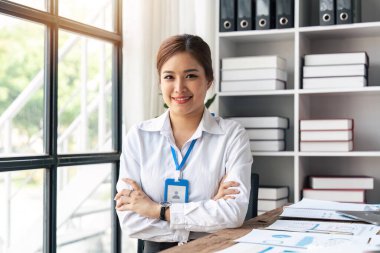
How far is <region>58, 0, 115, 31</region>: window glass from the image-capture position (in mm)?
3344

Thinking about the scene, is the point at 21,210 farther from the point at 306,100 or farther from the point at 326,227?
the point at 326,227

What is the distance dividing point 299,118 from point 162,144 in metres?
1.49

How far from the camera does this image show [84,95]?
3.73 m

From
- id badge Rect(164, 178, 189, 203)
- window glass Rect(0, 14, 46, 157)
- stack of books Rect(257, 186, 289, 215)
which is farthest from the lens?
stack of books Rect(257, 186, 289, 215)

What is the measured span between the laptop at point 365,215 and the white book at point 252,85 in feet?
5.08

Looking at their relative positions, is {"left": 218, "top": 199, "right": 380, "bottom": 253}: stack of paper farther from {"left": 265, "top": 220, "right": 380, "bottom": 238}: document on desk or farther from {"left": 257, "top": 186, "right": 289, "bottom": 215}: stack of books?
{"left": 257, "top": 186, "right": 289, "bottom": 215}: stack of books

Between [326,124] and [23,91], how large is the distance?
1716 mm

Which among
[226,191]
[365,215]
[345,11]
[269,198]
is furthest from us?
[269,198]

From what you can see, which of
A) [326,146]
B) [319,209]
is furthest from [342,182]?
[319,209]

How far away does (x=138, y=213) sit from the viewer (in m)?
2.06

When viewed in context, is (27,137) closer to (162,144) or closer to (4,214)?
(4,214)

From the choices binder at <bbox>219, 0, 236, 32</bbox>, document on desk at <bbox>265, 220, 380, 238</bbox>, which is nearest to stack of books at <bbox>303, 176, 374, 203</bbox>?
binder at <bbox>219, 0, 236, 32</bbox>

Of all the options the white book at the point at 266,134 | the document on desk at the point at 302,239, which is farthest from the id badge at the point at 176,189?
the white book at the point at 266,134

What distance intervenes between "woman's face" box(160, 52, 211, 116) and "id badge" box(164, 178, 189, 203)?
297 millimetres
